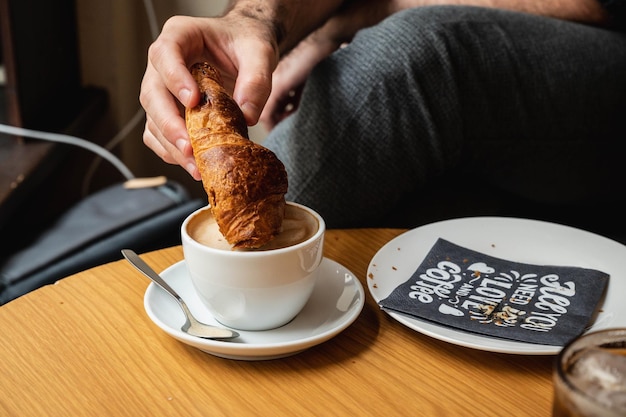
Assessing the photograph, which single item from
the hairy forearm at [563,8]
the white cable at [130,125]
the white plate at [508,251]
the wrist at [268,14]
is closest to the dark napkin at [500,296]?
the white plate at [508,251]

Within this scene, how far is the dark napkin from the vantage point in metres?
0.55

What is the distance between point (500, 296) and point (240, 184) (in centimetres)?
25

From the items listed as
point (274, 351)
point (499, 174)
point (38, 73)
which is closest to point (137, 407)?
point (274, 351)

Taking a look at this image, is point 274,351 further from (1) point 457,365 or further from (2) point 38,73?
(2) point 38,73

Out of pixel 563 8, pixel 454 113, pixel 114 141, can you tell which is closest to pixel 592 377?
pixel 454 113

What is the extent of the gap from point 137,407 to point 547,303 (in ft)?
1.13

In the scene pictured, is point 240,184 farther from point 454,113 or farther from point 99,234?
point 99,234

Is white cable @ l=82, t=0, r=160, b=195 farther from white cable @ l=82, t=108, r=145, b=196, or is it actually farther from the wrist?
the wrist

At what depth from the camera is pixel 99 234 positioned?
4.01ft

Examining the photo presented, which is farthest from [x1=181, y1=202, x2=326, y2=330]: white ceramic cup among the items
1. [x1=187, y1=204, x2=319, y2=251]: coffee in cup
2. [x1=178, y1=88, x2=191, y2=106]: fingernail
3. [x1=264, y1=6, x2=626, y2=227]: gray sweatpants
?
[x1=264, y1=6, x2=626, y2=227]: gray sweatpants

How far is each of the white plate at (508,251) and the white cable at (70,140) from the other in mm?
1004

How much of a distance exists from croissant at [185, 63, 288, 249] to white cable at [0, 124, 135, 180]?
0.99 meters

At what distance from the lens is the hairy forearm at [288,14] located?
3.04 ft

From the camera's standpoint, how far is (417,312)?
56 centimetres
